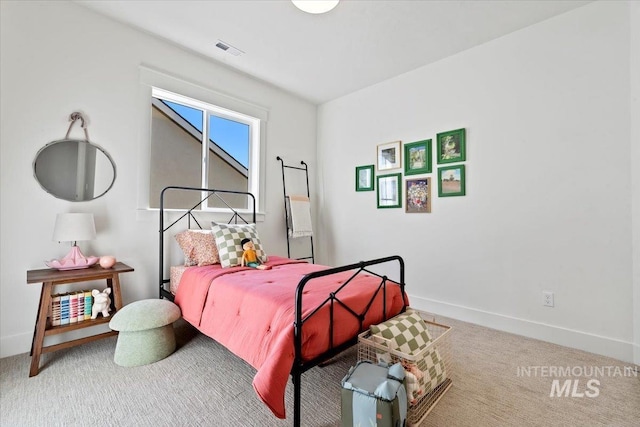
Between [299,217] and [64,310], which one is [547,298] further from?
[64,310]

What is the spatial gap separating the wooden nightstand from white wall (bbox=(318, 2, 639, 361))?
288 centimetres

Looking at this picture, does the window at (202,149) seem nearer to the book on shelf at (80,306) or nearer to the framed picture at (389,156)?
the book on shelf at (80,306)

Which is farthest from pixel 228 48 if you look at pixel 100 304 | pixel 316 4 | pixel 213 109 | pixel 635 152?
pixel 635 152

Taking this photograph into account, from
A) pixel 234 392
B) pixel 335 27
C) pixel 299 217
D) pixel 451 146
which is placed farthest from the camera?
pixel 299 217

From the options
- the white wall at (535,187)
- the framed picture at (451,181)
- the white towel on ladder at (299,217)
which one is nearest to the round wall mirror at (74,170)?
the white towel on ladder at (299,217)

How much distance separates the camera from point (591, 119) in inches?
92.4

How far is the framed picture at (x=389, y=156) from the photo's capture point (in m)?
3.57

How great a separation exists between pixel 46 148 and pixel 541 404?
384 cm

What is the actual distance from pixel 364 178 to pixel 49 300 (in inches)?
130

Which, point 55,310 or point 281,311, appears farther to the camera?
point 55,310

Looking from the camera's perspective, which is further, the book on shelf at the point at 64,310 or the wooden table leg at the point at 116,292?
the wooden table leg at the point at 116,292

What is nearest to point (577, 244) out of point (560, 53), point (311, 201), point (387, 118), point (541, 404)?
point (541, 404)

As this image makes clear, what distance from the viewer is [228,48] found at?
9.89 feet

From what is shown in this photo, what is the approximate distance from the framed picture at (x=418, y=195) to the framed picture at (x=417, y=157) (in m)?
0.11
